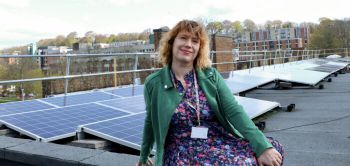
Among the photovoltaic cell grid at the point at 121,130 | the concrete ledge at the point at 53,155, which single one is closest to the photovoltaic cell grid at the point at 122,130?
the photovoltaic cell grid at the point at 121,130

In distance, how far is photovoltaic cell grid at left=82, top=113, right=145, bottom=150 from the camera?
3266 mm

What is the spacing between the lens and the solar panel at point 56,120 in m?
3.75

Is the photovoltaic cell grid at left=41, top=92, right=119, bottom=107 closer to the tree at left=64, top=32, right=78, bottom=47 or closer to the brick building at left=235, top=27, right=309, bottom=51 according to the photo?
the tree at left=64, top=32, right=78, bottom=47

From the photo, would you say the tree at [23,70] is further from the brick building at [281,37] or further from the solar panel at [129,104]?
the brick building at [281,37]

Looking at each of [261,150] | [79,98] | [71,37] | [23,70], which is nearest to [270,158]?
[261,150]

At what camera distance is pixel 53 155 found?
3.12 metres

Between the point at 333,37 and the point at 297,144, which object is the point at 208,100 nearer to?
the point at 297,144

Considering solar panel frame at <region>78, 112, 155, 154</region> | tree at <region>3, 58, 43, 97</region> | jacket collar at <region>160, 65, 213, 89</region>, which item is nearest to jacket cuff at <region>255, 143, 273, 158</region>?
→ jacket collar at <region>160, 65, 213, 89</region>

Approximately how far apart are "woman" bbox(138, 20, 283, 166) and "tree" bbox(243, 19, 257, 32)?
108621mm

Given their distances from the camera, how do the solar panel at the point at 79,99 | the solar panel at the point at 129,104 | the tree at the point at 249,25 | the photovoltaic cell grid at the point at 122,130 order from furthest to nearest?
the tree at the point at 249,25
the solar panel at the point at 79,99
the solar panel at the point at 129,104
the photovoltaic cell grid at the point at 122,130

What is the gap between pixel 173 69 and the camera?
6.53 feet

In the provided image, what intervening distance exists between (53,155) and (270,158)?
7.02 feet

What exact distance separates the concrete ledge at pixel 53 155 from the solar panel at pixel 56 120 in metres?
0.21

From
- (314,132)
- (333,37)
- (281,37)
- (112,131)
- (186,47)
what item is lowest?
(314,132)
